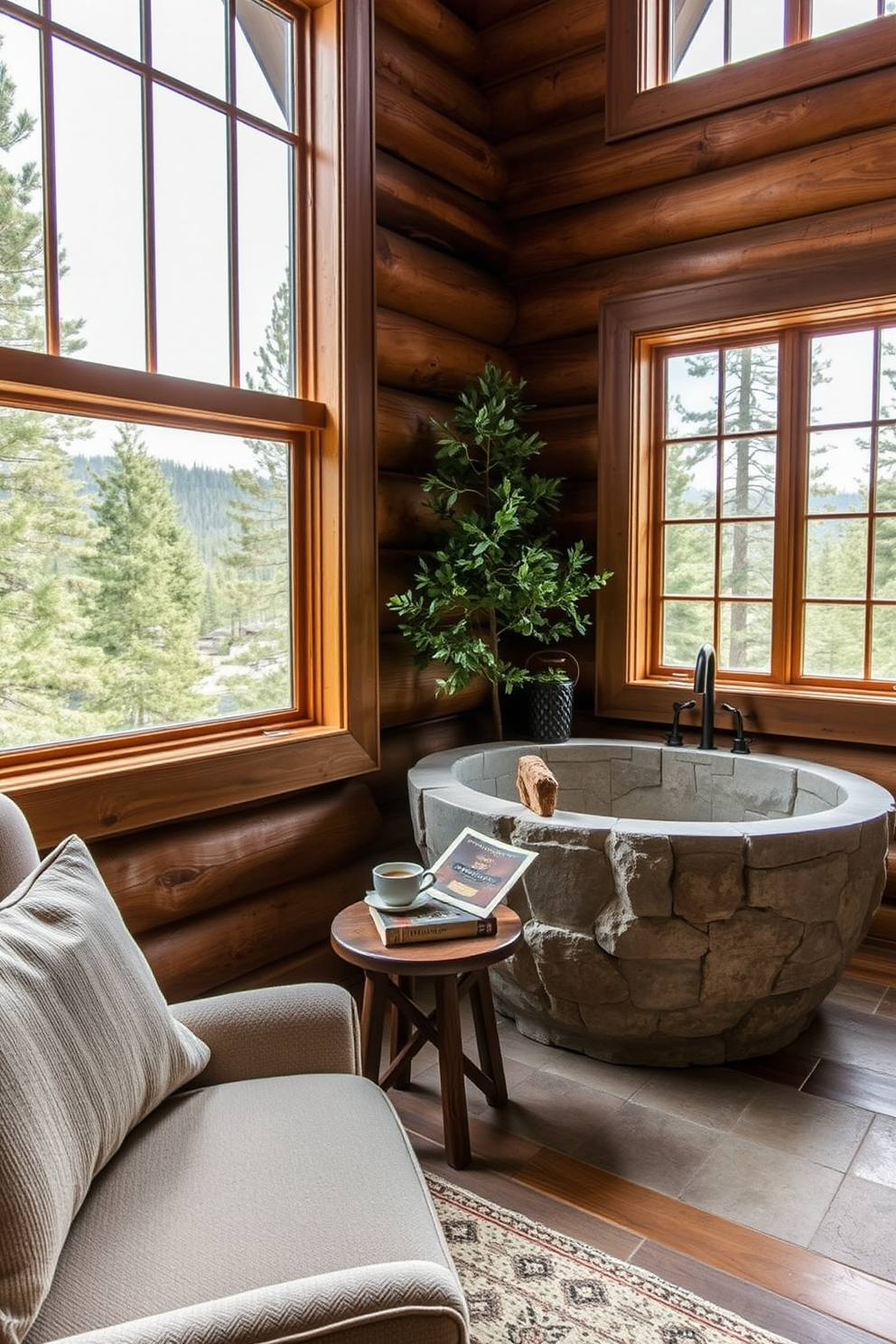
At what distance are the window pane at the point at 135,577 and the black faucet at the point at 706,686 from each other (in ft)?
4.83

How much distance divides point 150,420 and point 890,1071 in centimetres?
270

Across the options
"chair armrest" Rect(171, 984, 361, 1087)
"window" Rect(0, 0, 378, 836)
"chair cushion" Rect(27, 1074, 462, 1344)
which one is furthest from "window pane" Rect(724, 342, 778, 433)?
"chair cushion" Rect(27, 1074, 462, 1344)

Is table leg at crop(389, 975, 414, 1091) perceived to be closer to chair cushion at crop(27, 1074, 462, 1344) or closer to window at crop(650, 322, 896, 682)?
chair cushion at crop(27, 1074, 462, 1344)

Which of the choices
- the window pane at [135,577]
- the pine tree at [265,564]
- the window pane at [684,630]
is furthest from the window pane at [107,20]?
the window pane at [684,630]

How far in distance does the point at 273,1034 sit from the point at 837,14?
3.71 m

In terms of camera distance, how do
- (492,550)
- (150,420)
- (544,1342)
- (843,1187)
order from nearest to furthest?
(544,1342), (843,1187), (150,420), (492,550)

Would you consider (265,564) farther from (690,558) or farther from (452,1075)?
(690,558)

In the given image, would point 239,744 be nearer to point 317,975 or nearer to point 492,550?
point 317,975

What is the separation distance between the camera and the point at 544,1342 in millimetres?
1672

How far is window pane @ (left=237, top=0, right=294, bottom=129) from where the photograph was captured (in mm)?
2789

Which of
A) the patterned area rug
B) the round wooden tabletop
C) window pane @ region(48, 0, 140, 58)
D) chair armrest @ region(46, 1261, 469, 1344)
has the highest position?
window pane @ region(48, 0, 140, 58)

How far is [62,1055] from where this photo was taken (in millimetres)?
1295

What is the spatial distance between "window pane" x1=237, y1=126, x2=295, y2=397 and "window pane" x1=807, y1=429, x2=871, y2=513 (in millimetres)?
1920

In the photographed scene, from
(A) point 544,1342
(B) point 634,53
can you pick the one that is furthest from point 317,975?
(B) point 634,53
